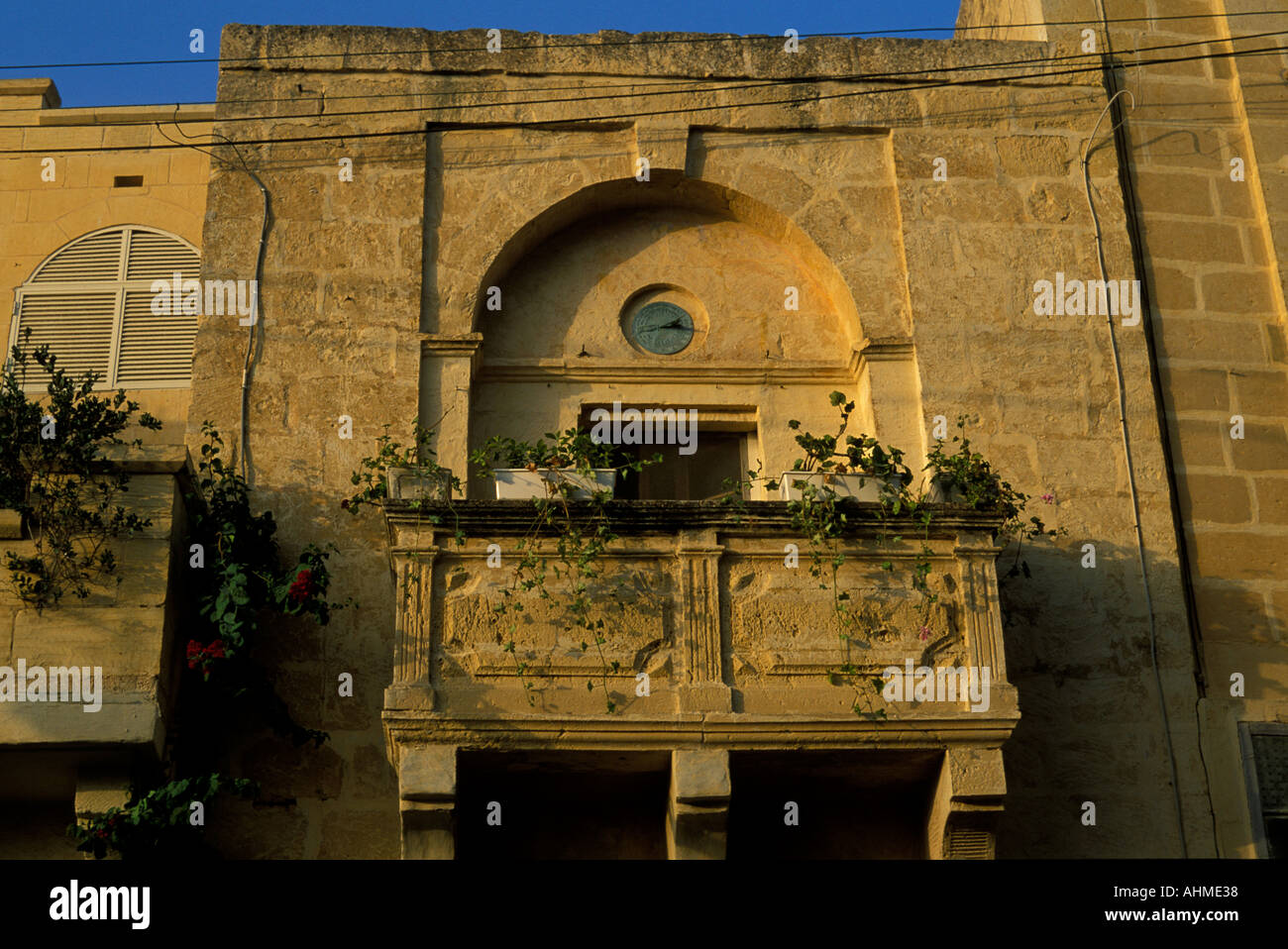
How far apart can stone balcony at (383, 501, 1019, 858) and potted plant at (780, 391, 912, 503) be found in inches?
9.6

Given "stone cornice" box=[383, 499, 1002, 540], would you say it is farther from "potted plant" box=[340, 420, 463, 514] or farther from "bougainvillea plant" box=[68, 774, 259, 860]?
"bougainvillea plant" box=[68, 774, 259, 860]

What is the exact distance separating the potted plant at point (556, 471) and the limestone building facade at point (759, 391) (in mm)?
300

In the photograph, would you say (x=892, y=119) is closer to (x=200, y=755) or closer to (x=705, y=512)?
(x=705, y=512)

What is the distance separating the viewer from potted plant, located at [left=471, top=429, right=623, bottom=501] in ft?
36.9

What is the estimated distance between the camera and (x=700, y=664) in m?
10.8

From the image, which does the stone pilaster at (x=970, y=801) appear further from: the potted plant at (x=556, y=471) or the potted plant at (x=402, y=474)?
the potted plant at (x=402, y=474)

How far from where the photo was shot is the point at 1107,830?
11.6m

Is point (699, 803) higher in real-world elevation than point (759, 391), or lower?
lower

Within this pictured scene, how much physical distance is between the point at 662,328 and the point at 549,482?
247 centimetres

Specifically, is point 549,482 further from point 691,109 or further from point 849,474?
point 691,109

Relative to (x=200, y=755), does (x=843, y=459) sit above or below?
above

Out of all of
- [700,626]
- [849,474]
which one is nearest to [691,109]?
[849,474]
